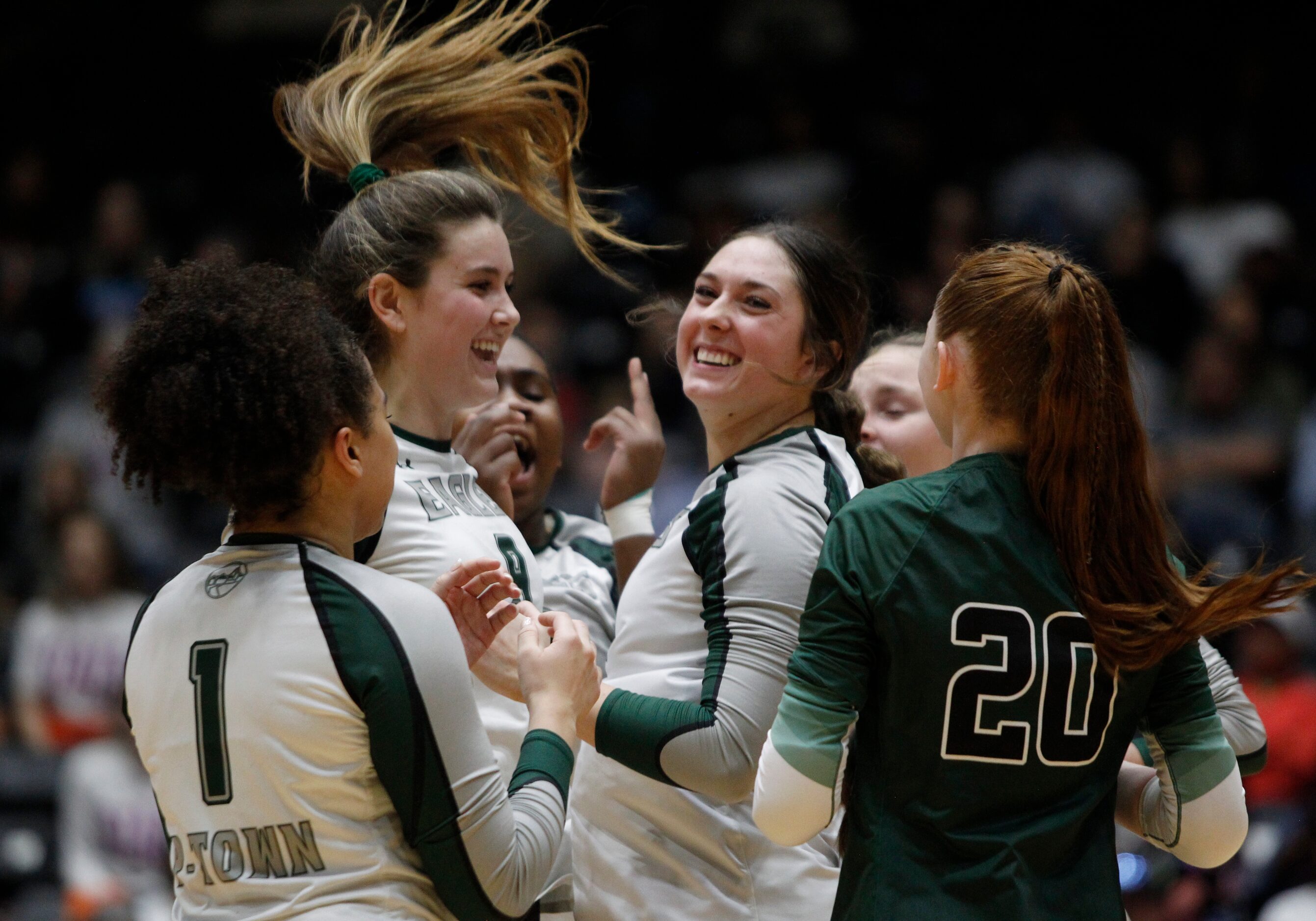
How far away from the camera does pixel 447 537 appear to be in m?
2.49

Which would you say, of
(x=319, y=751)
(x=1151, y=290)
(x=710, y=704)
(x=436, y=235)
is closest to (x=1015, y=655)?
(x=710, y=704)

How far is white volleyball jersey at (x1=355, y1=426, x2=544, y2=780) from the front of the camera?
96.3 inches

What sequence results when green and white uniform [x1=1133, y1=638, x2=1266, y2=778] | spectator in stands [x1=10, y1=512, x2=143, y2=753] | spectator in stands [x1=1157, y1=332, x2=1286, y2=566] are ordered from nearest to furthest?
1. green and white uniform [x1=1133, y1=638, x2=1266, y2=778]
2. spectator in stands [x1=1157, y1=332, x2=1286, y2=566]
3. spectator in stands [x1=10, y1=512, x2=143, y2=753]

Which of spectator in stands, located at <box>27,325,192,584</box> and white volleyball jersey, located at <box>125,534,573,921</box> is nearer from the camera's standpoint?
white volleyball jersey, located at <box>125,534,573,921</box>

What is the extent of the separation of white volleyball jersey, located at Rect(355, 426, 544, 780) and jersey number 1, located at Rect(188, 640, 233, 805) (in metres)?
0.55

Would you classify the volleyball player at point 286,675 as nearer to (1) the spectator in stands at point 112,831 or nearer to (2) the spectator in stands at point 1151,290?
(1) the spectator in stands at point 112,831

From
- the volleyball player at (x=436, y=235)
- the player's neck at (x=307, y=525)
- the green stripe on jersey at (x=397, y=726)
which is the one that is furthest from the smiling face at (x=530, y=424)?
the green stripe on jersey at (x=397, y=726)

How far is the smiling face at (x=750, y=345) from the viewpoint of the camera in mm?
2596

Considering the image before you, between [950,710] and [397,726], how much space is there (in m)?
0.69

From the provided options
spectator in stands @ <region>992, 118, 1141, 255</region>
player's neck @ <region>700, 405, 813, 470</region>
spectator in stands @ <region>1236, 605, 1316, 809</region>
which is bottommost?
spectator in stands @ <region>1236, 605, 1316, 809</region>

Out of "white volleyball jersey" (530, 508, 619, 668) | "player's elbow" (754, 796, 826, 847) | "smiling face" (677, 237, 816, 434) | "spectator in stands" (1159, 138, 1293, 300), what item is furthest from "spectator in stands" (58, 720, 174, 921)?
"spectator in stands" (1159, 138, 1293, 300)

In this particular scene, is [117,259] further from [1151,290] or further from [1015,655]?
[1015,655]

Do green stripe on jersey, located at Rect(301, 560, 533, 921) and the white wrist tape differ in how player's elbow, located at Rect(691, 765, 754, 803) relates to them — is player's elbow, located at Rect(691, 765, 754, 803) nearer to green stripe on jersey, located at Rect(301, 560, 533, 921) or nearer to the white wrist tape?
green stripe on jersey, located at Rect(301, 560, 533, 921)

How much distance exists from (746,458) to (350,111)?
3.48 ft
